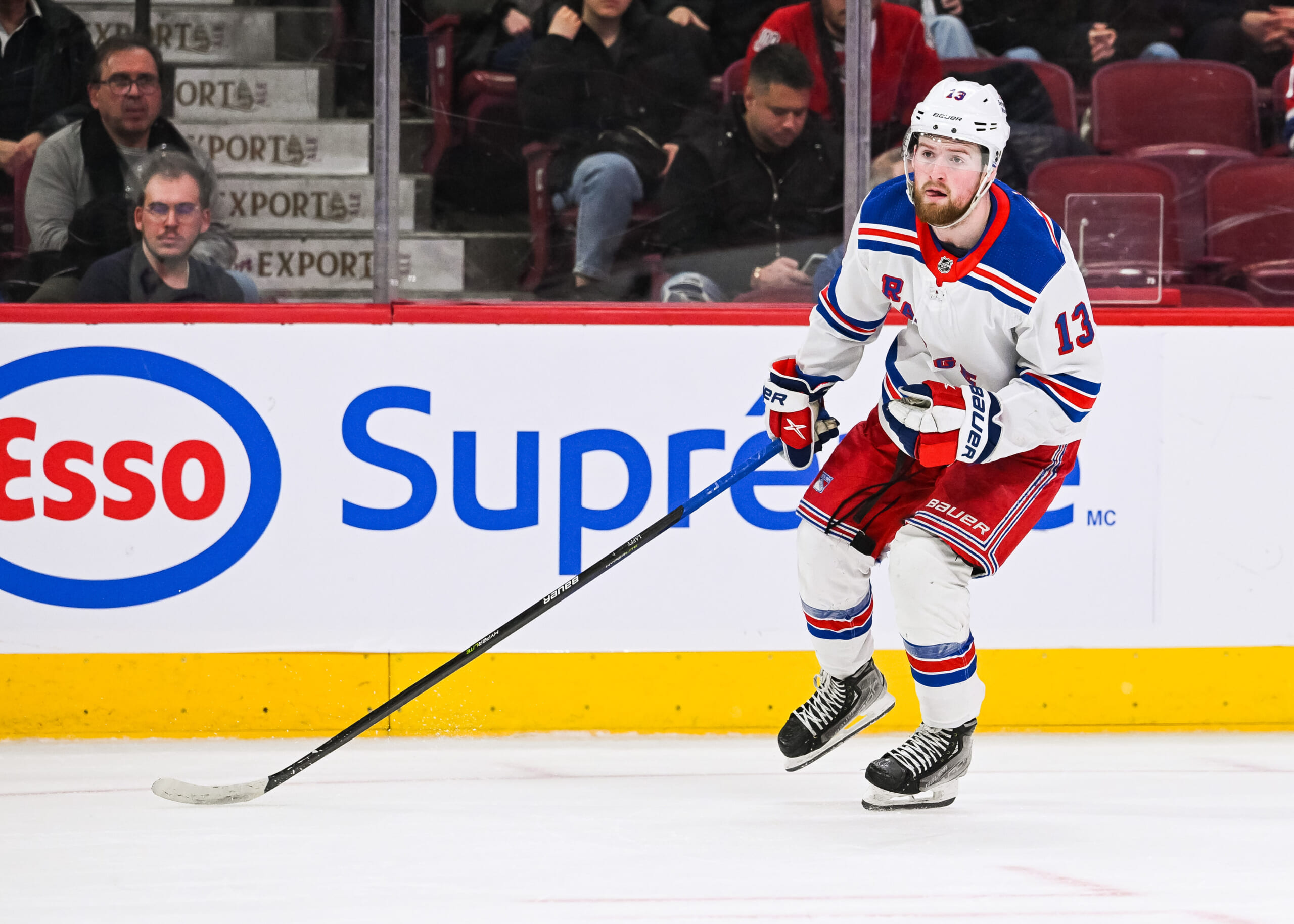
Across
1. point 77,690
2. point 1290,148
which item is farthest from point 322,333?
point 1290,148

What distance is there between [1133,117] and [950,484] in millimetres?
1597

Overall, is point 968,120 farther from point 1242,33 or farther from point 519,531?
point 1242,33

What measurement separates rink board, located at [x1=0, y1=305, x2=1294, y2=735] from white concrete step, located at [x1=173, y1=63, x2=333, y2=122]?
455 millimetres

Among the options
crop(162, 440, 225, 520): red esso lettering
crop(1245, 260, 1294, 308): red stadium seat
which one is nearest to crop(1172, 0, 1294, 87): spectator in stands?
crop(1245, 260, 1294, 308): red stadium seat

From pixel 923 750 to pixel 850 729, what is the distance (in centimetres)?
22

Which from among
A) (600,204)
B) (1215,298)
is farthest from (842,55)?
(1215,298)

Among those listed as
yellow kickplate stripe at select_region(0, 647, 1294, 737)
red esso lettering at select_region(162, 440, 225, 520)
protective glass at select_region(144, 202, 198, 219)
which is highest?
protective glass at select_region(144, 202, 198, 219)

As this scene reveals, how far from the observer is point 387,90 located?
376 centimetres

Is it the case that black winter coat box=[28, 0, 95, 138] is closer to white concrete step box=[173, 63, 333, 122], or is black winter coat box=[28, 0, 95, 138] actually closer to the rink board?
white concrete step box=[173, 63, 333, 122]

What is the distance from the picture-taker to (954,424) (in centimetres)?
276

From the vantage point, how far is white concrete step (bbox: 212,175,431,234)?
3.72 m

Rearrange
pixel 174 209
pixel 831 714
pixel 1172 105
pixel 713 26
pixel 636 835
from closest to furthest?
1. pixel 636 835
2. pixel 831 714
3. pixel 174 209
4. pixel 713 26
5. pixel 1172 105

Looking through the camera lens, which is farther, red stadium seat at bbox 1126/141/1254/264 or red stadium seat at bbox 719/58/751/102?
red stadium seat at bbox 1126/141/1254/264

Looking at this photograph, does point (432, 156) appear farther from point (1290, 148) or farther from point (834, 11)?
point (1290, 148)
